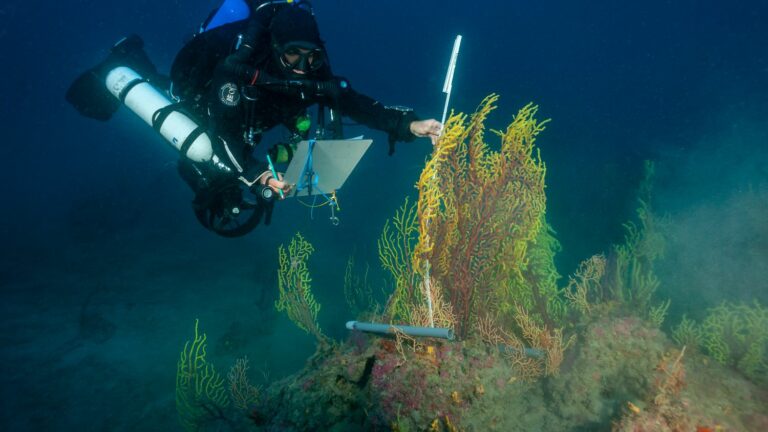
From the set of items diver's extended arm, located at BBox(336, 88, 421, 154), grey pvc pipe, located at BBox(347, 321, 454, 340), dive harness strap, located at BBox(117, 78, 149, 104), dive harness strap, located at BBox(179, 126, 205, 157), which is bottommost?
grey pvc pipe, located at BBox(347, 321, 454, 340)

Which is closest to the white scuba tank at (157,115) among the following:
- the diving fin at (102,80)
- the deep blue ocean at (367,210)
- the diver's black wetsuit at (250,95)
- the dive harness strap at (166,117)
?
the dive harness strap at (166,117)

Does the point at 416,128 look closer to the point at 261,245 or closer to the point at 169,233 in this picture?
the point at 261,245

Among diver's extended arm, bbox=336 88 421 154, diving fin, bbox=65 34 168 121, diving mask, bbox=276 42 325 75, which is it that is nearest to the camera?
diving mask, bbox=276 42 325 75

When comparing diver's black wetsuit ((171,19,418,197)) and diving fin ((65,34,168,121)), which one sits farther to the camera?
diving fin ((65,34,168,121))

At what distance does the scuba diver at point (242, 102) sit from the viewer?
343 cm

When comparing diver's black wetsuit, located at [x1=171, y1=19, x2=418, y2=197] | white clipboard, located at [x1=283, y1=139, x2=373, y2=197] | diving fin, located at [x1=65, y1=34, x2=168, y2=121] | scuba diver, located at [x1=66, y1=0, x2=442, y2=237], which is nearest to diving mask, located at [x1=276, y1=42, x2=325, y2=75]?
scuba diver, located at [x1=66, y1=0, x2=442, y2=237]

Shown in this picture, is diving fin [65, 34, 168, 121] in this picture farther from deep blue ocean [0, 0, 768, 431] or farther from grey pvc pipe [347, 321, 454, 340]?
grey pvc pipe [347, 321, 454, 340]

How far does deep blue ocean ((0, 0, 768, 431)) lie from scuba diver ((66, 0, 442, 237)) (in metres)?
1.12

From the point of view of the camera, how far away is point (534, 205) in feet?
14.6

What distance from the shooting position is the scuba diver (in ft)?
11.2

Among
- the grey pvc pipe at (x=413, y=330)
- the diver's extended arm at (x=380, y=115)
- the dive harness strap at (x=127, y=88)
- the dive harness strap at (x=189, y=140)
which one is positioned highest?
the diver's extended arm at (x=380, y=115)

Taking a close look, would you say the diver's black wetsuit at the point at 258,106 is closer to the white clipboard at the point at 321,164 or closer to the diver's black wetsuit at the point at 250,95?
the diver's black wetsuit at the point at 250,95

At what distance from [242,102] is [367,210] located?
25541 mm

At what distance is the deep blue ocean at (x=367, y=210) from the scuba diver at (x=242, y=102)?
1.12 metres
